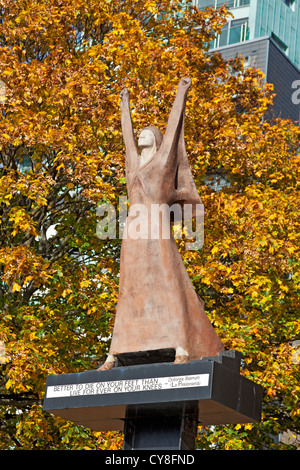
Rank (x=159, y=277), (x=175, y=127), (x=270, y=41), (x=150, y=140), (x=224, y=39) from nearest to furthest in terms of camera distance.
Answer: (x=159, y=277) < (x=175, y=127) < (x=150, y=140) < (x=270, y=41) < (x=224, y=39)

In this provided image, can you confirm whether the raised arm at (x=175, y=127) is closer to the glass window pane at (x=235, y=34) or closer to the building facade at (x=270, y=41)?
the building facade at (x=270, y=41)

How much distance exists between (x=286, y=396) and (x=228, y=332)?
7.18 feet

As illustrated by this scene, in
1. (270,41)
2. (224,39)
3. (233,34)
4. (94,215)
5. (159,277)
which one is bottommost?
(159,277)

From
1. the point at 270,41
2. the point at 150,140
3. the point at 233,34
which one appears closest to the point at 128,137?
the point at 150,140

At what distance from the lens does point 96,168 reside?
12.5 metres

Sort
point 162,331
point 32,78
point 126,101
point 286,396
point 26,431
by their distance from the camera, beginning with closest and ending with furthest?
point 162,331 → point 126,101 → point 26,431 → point 32,78 → point 286,396

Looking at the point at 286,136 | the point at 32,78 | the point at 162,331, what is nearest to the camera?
the point at 162,331

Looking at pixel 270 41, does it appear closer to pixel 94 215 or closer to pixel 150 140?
pixel 94 215

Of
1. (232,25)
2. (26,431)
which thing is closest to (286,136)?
(26,431)

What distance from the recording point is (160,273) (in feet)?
26.0

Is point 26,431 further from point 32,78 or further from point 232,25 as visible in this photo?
point 232,25

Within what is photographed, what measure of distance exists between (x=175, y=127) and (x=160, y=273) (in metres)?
1.59

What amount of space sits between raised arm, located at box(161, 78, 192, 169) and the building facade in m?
24.0

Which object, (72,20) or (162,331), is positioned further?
(72,20)
